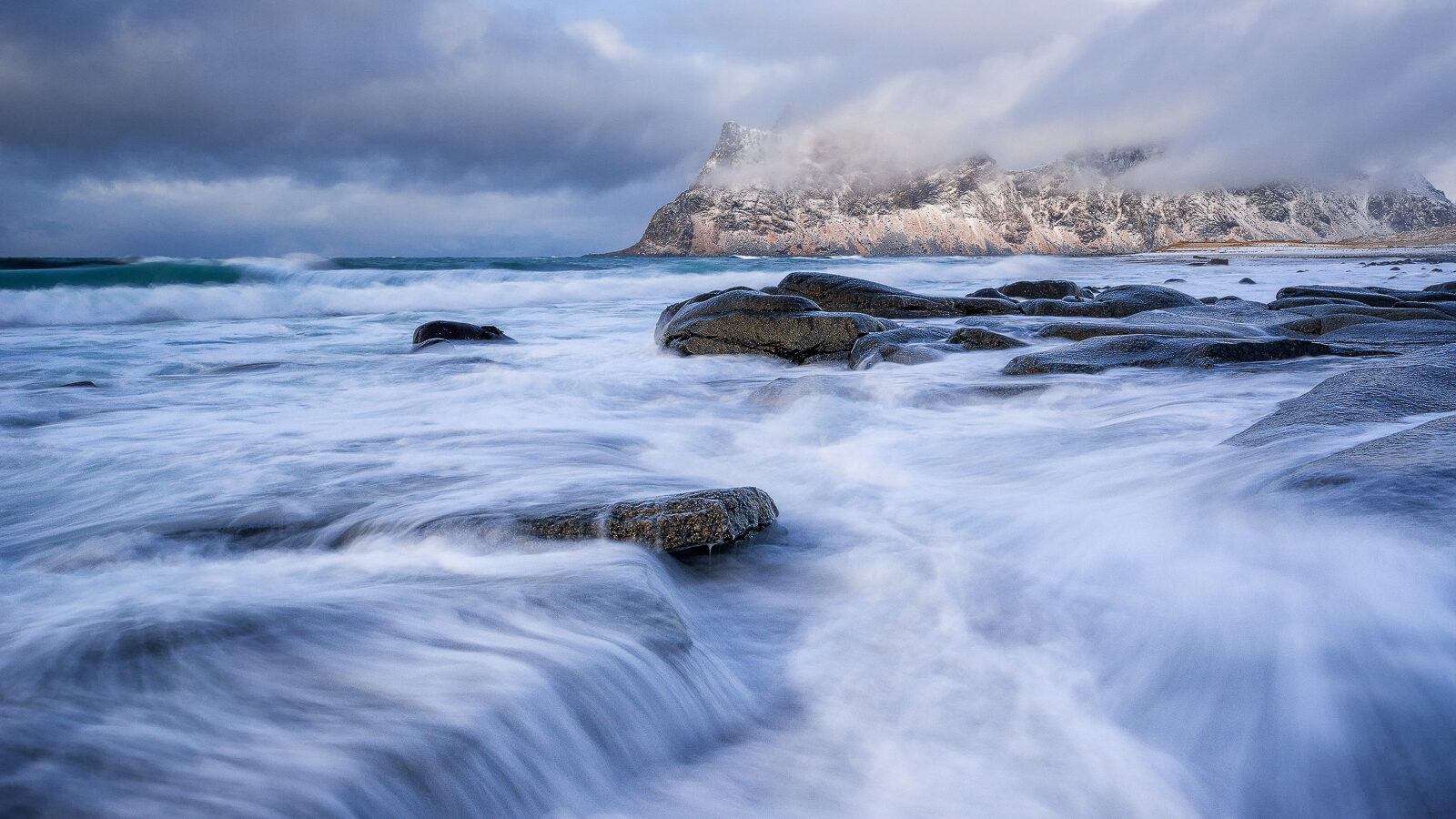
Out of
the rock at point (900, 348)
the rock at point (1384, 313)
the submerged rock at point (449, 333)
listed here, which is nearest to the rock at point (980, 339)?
the rock at point (900, 348)

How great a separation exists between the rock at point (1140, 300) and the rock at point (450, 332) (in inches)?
328

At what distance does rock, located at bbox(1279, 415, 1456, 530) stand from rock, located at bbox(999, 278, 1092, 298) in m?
11.6

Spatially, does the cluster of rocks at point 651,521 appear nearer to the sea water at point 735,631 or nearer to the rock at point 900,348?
the sea water at point 735,631

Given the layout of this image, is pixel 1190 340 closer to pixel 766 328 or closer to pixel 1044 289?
pixel 766 328

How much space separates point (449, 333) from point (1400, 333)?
10.1m

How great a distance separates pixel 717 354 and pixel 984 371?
2.85 metres

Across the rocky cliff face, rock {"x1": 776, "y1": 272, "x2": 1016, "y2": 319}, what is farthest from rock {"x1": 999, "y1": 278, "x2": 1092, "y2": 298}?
the rocky cliff face

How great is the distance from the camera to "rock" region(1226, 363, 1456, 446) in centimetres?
341

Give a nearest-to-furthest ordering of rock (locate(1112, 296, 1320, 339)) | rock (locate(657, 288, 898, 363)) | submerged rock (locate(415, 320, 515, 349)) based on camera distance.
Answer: rock (locate(1112, 296, 1320, 339))
rock (locate(657, 288, 898, 363))
submerged rock (locate(415, 320, 515, 349))

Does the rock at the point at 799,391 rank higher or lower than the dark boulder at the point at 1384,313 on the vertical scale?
lower

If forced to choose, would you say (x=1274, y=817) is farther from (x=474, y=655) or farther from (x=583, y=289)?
(x=583, y=289)

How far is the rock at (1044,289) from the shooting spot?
13.8 m

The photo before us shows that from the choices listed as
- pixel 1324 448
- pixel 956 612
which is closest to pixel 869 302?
pixel 1324 448

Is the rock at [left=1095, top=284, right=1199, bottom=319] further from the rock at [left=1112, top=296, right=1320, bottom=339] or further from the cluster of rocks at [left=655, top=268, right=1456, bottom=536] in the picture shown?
the rock at [left=1112, top=296, right=1320, bottom=339]
